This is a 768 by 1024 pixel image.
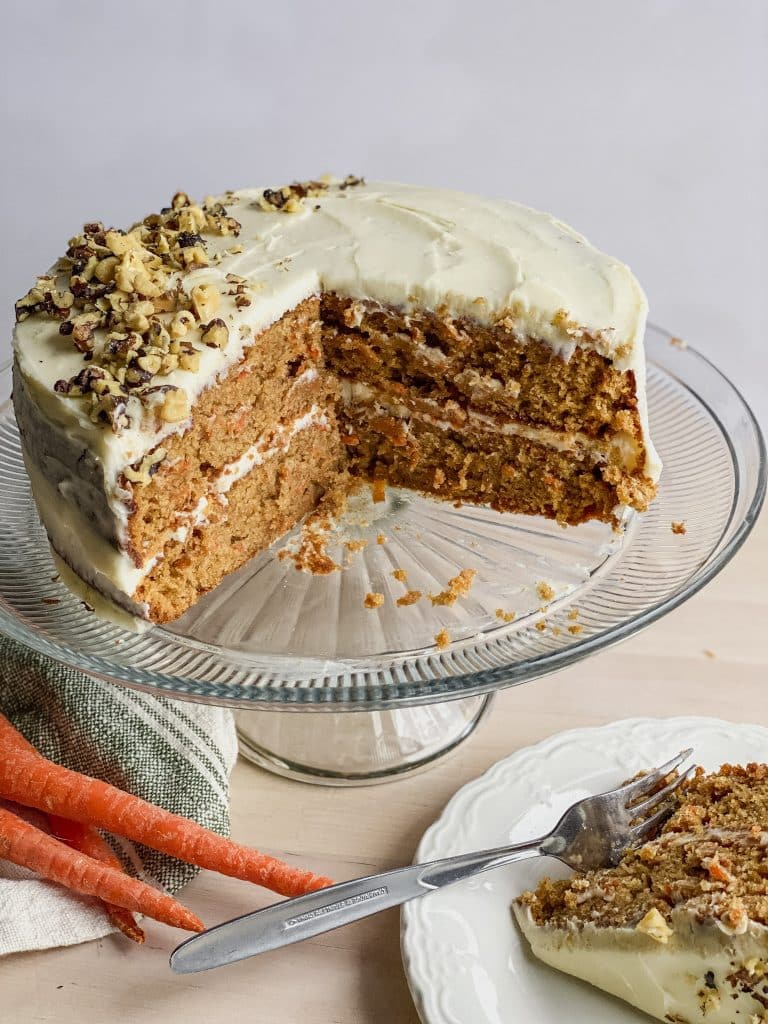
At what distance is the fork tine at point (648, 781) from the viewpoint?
101 inches

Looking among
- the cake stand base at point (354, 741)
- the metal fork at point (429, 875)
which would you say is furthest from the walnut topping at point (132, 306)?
the metal fork at point (429, 875)

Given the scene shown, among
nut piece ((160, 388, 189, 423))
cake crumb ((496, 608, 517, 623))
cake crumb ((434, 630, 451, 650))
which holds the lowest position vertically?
cake crumb ((434, 630, 451, 650))

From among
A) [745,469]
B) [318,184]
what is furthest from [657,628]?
[318,184]

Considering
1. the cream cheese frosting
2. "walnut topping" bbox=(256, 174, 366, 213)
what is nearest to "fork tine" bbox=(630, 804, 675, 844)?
the cream cheese frosting

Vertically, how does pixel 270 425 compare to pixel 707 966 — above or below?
above

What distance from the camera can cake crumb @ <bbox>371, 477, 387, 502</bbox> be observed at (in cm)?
320

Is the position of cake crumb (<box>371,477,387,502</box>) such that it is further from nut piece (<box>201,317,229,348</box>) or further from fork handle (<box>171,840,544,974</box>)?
fork handle (<box>171,840,544,974</box>)

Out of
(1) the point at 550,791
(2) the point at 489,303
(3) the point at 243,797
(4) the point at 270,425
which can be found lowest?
(3) the point at 243,797

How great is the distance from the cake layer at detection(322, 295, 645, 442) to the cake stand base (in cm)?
80

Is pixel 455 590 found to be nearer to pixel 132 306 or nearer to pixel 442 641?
pixel 442 641

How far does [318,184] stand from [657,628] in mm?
1587

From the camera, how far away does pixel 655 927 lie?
2.20m

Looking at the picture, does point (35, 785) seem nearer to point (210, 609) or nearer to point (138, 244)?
point (210, 609)

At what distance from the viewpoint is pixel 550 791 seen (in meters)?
2.75
